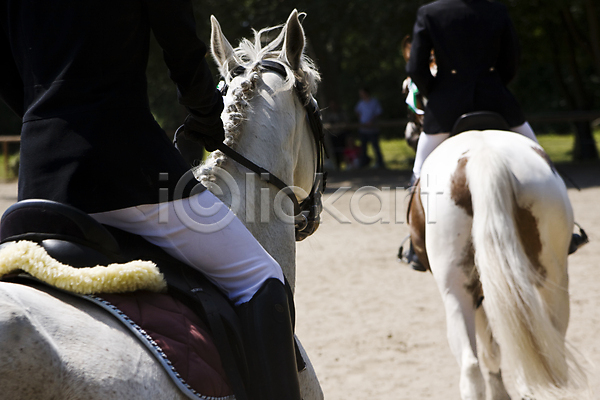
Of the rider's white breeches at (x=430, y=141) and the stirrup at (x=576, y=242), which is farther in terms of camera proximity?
the rider's white breeches at (x=430, y=141)

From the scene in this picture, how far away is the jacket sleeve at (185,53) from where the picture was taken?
151 centimetres

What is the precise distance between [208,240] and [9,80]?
0.73 m

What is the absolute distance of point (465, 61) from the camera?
3773 millimetres

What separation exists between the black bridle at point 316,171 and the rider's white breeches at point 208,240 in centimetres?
39

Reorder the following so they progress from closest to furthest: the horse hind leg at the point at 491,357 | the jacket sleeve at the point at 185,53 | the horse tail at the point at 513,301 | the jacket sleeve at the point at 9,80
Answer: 1. the jacket sleeve at the point at 185,53
2. the jacket sleeve at the point at 9,80
3. the horse tail at the point at 513,301
4. the horse hind leg at the point at 491,357

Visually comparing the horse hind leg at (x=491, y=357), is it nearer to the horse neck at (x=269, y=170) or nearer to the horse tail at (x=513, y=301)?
the horse tail at (x=513, y=301)

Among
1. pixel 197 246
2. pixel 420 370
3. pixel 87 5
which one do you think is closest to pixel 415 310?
pixel 420 370

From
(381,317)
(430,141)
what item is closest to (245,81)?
(430,141)

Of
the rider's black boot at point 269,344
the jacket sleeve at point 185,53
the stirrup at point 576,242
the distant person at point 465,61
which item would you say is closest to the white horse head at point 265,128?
the jacket sleeve at point 185,53

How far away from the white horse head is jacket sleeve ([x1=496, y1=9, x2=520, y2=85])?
206 centimetres

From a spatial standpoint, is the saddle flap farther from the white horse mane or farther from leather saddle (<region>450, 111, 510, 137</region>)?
leather saddle (<region>450, 111, 510, 137</region>)

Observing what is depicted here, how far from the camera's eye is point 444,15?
3.79 m

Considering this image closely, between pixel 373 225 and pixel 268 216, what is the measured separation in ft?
24.9

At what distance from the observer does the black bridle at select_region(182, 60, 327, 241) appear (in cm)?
204
